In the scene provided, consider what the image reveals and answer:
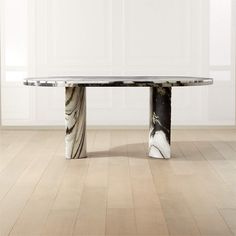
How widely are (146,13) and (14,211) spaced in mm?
3251

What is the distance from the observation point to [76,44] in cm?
543

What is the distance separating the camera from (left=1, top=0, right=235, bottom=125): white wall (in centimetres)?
539

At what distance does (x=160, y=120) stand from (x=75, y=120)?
0.53 m

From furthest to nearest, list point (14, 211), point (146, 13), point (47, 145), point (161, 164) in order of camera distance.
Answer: point (146, 13)
point (47, 145)
point (161, 164)
point (14, 211)

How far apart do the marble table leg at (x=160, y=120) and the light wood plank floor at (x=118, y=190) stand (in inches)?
3.5

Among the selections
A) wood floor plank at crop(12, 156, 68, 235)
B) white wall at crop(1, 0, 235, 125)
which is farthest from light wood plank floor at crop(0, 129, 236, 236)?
white wall at crop(1, 0, 235, 125)

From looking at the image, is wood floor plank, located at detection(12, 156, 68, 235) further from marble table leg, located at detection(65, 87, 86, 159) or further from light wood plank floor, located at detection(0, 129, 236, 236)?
marble table leg, located at detection(65, 87, 86, 159)

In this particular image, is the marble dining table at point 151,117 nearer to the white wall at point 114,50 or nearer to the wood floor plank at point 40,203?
the wood floor plank at point 40,203

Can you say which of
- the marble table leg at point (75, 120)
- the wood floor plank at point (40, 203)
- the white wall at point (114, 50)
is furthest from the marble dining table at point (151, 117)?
the white wall at point (114, 50)

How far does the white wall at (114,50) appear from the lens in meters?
5.39

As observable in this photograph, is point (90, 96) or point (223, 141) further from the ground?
point (90, 96)

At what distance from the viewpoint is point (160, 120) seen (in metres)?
3.75

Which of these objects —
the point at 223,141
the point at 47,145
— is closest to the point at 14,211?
the point at 47,145

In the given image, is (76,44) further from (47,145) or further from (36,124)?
(47,145)
